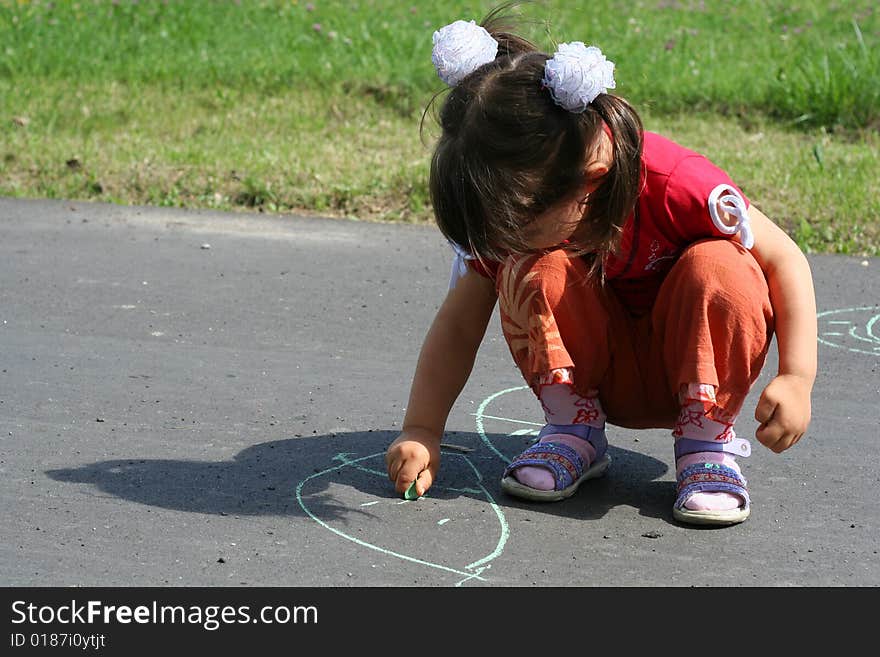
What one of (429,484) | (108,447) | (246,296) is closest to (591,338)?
(429,484)

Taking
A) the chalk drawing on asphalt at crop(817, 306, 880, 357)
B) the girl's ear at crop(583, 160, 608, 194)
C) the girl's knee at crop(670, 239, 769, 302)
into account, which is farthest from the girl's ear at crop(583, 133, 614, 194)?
the chalk drawing on asphalt at crop(817, 306, 880, 357)

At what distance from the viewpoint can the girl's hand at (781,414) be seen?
7.25 feet

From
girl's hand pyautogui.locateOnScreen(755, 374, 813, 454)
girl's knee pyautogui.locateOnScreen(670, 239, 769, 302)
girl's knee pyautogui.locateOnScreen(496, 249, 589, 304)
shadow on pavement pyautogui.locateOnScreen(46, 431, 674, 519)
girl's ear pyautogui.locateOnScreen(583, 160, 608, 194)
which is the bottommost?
shadow on pavement pyautogui.locateOnScreen(46, 431, 674, 519)

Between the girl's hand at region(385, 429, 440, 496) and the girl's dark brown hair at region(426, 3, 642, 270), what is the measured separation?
0.46 m

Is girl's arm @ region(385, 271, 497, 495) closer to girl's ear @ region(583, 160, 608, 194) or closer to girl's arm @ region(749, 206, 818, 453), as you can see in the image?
girl's ear @ region(583, 160, 608, 194)

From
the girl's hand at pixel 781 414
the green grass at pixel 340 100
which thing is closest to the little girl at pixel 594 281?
the girl's hand at pixel 781 414

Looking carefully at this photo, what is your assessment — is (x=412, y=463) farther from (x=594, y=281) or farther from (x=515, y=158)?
(x=515, y=158)

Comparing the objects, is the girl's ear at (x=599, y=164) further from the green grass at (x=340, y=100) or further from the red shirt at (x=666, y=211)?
the green grass at (x=340, y=100)

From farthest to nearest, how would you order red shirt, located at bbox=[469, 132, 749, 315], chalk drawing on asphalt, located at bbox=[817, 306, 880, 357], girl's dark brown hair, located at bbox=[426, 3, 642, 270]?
1. chalk drawing on asphalt, located at bbox=[817, 306, 880, 357]
2. red shirt, located at bbox=[469, 132, 749, 315]
3. girl's dark brown hair, located at bbox=[426, 3, 642, 270]

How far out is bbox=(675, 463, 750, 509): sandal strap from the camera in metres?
2.41

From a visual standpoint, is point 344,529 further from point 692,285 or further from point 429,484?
point 692,285

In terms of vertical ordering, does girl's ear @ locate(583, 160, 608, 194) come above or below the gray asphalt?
above

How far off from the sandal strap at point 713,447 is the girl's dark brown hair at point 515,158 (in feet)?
1.61

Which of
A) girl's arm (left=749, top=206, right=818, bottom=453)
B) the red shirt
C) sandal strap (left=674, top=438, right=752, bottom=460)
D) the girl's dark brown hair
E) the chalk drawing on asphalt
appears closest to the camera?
the girl's dark brown hair
